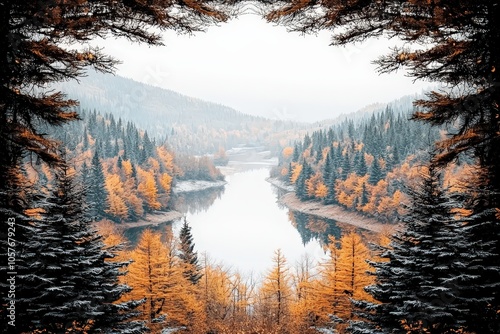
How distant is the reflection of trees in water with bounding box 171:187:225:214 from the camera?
322ft

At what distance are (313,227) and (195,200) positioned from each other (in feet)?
150

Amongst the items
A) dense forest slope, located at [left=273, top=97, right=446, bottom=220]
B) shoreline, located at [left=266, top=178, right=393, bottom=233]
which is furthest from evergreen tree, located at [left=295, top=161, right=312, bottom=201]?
shoreline, located at [left=266, top=178, right=393, bottom=233]

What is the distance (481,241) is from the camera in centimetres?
784

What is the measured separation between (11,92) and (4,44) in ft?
2.52

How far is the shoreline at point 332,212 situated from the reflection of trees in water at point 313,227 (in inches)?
88.2

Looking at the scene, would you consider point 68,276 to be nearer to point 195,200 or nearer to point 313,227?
point 313,227

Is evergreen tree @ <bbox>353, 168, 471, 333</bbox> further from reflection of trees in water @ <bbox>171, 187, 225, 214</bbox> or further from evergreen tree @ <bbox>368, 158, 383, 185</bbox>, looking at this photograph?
reflection of trees in water @ <bbox>171, 187, 225, 214</bbox>

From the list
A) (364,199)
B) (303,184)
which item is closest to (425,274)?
(364,199)

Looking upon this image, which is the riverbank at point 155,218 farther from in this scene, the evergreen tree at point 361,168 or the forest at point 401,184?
the forest at point 401,184

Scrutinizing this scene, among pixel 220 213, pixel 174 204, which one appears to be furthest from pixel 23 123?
pixel 174 204

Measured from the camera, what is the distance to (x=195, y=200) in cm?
11281

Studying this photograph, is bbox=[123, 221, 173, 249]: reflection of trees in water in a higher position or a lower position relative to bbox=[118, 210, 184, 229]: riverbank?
lower

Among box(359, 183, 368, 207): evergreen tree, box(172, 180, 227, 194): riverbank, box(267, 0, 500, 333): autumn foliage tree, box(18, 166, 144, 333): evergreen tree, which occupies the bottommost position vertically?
box(172, 180, 227, 194): riverbank

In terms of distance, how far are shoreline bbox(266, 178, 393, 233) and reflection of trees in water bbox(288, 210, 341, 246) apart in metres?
2.24
